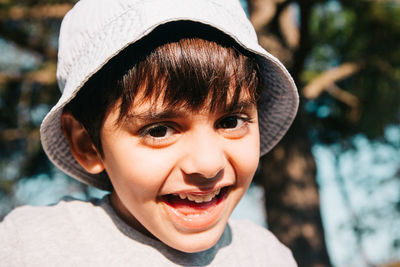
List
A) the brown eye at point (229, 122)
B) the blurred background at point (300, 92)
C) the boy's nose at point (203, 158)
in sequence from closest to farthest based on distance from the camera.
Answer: the boy's nose at point (203, 158) → the brown eye at point (229, 122) → the blurred background at point (300, 92)

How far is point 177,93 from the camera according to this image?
789 mm

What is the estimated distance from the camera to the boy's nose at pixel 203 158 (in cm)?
77

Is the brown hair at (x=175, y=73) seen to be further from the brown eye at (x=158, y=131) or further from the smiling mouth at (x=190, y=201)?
the smiling mouth at (x=190, y=201)

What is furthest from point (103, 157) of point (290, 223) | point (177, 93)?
point (290, 223)

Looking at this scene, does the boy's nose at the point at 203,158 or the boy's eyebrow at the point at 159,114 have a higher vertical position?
the boy's eyebrow at the point at 159,114

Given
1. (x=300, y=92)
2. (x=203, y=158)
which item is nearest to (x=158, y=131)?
(x=203, y=158)

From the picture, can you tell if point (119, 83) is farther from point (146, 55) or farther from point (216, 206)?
point (216, 206)

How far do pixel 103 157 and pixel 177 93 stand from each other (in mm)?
240

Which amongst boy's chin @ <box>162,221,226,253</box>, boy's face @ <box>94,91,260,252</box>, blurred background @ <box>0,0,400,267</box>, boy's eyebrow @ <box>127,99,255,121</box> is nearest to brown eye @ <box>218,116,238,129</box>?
boy's face @ <box>94,91,260,252</box>

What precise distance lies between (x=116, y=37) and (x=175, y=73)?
0.13 m

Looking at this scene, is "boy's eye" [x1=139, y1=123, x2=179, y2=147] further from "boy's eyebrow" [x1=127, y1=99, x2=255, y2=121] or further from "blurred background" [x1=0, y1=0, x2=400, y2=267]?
"blurred background" [x1=0, y1=0, x2=400, y2=267]

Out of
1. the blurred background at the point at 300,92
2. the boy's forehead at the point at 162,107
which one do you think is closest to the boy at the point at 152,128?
the boy's forehead at the point at 162,107

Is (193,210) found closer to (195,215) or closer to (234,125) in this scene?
(195,215)

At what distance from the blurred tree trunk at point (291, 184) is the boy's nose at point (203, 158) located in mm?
2151
